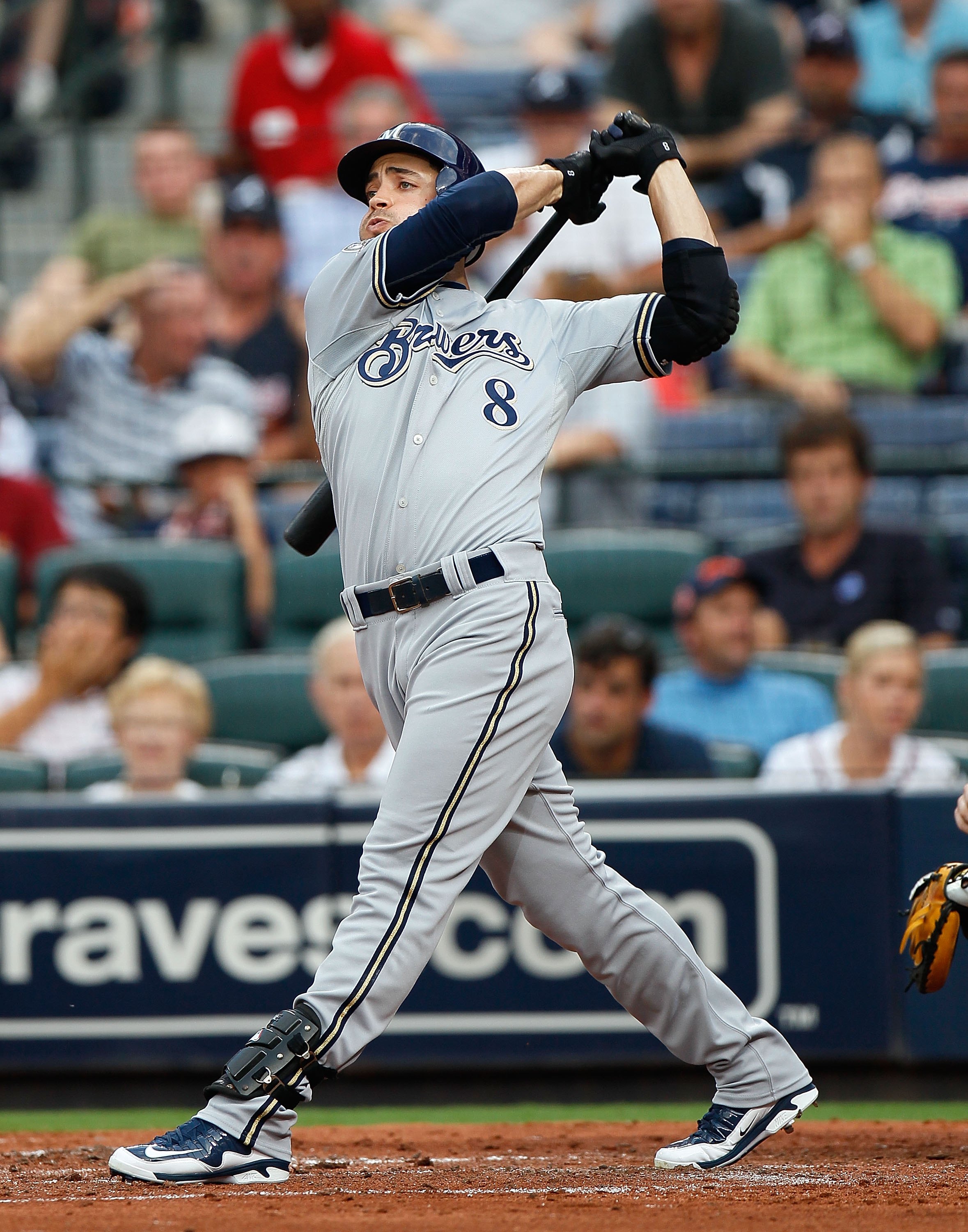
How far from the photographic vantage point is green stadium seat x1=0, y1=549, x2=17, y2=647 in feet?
21.9

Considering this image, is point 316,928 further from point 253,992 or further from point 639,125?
point 639,125

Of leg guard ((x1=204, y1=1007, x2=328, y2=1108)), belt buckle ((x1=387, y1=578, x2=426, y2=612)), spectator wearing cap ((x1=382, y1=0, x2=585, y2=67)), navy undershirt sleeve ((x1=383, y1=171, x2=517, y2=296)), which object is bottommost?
leg guard ((x1=204, y1=1007, x2=328, y2=1108))

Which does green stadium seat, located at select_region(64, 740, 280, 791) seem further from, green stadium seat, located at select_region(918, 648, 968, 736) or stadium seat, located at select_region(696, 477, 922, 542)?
A: stadium seat, located at select_region(696, 477, 922, 542)

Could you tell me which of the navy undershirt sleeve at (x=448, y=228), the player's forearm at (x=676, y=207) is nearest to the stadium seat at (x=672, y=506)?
the player's forearm at (x=676, y=207)

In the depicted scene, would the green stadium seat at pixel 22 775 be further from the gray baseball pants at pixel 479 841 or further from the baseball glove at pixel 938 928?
the baseball glove at pixel 938 928

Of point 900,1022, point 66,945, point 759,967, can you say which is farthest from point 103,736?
point 900,1022

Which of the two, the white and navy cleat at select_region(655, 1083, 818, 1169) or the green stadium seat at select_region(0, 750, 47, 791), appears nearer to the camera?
the white and navy cleat at select_region(655, 1083, 818, 1169)

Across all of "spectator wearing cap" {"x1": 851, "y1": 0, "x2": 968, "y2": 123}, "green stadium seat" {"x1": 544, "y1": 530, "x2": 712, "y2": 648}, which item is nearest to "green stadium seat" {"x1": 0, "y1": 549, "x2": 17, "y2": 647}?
"green stadium seat" {"x1": 544, "y1": 530, "x2": 712, "y2": 648}

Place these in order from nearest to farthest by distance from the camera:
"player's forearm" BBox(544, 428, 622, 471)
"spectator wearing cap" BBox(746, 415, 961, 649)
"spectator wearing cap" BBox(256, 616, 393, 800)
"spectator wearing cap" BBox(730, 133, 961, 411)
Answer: "spectator wearing cap" BBox(256, 616, 393, 800) → "spectator wearing cap" BBox(746, 415, 961, 649) → "player's forearm" BBox(544, 428, 622, 471) → "spectator wearing cap" BBox(730, 133, 961, 411)

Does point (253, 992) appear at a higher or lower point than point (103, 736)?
lower

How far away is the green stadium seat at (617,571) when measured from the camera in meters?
6.50

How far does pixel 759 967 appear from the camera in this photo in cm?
504

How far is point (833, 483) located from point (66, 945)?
9.96ft

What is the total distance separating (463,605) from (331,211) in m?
5.23
